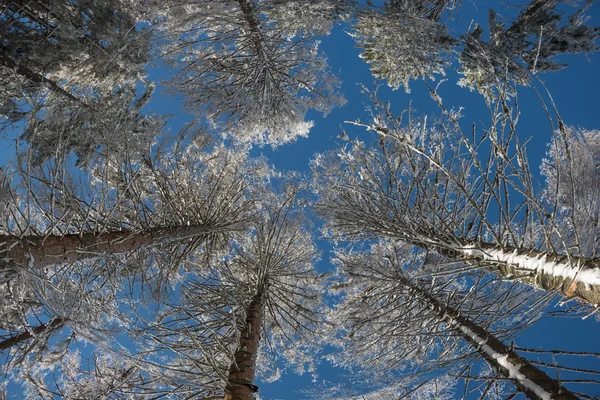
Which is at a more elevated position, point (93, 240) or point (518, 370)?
point (93, 240)

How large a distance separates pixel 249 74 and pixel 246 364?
18.2 feet

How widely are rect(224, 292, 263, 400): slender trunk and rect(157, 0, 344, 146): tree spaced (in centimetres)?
469

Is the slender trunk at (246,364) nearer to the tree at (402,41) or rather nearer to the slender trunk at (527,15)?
the tree at (402,41)

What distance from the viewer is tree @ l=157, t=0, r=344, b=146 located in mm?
6910

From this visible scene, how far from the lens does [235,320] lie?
11.8 feet

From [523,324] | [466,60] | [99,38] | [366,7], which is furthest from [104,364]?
[466,60]

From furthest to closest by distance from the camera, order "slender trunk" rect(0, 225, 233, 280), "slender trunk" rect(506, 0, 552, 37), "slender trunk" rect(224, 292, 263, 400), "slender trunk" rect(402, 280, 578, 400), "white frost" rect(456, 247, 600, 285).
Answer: "slender trunk" rect(506, 0, 552, 37)
"slender trunk" rect(224, 292, 263, 400)
"slender trunk" rect(0, 225, 233, 280)
"slender trunk" rect(402, 280, 578, 400)
"white frost" rect(456, 247, 600, 285)

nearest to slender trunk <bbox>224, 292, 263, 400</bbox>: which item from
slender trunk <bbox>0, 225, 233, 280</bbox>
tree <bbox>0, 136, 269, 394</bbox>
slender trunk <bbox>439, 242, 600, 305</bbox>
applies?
tree <bbox>0, 136, 269, 394</bbox>

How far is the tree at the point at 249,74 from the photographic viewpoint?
6.91 meters

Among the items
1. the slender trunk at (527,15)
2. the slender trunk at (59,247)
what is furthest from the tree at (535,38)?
the slender trunk at (59,247)

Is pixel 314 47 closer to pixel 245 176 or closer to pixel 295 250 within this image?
pixel 245 176

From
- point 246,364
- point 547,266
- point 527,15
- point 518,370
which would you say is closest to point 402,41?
point 527,15

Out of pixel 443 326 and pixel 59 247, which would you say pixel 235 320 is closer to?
pixel 59 247

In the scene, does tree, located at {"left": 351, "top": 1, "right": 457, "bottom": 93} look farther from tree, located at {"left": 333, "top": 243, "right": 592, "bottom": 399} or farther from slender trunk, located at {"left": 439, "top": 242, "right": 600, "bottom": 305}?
tree, located at {"left": 333, "top": 243, "right": 592, "bottom": 399}
